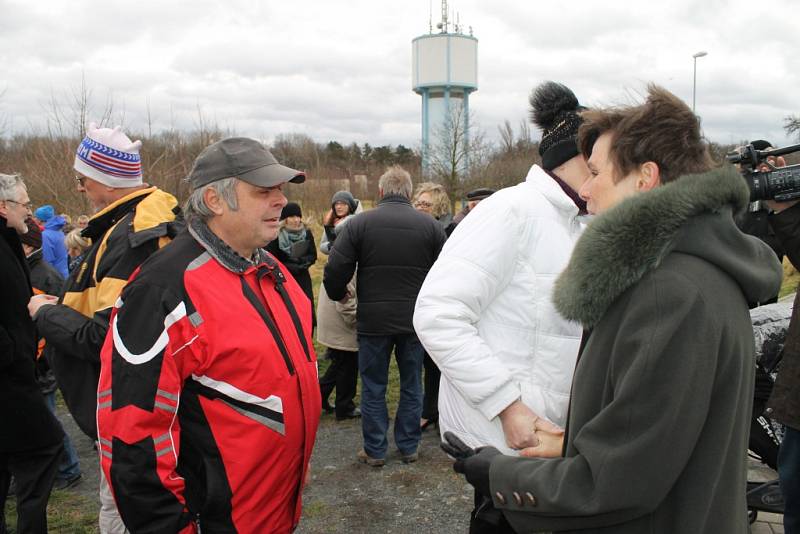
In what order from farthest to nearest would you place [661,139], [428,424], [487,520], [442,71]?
[442,71] → [428,424] → [487,520] → [661,139]

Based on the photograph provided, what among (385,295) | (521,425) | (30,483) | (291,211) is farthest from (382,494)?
(291,211)

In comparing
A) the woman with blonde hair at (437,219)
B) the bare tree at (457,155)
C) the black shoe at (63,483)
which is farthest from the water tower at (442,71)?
the black shoe at (63,483)

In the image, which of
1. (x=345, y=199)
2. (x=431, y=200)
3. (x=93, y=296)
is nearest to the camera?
(x=93, y=296)

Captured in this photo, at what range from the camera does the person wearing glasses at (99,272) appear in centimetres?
247

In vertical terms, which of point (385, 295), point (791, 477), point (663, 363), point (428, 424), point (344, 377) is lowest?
point (428, 424)

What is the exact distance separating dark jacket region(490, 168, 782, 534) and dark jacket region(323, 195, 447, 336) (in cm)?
337

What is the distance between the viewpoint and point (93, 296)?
8.55ft

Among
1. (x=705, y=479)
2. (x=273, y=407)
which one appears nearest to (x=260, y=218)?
(x=273, y=407)

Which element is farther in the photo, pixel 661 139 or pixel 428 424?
pixel 428 424

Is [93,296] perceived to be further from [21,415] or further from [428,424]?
[428,424]

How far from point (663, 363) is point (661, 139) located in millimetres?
537

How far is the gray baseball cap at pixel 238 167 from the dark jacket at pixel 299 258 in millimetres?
4027

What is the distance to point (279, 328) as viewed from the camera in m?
2.18

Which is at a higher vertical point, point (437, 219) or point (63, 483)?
point (437, 219)
